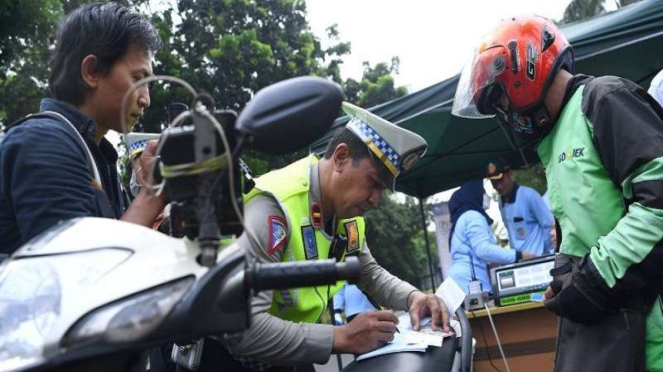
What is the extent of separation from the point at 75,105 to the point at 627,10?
5.18 metres

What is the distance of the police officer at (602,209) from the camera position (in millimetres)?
2203

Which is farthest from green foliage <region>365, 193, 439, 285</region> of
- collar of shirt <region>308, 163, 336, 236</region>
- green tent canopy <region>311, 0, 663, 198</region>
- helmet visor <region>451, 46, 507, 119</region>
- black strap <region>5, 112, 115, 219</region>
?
black strap <region>5, 112, 115, 219</region>

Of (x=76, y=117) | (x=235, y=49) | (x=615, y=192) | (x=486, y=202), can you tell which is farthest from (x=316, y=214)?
(x=235, y=49)

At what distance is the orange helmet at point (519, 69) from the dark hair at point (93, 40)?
4.81ft

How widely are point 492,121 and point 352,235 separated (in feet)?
17.0

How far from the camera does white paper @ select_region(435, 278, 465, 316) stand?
2.49 m

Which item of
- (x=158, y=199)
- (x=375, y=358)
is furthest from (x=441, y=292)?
(x=158, y=199)

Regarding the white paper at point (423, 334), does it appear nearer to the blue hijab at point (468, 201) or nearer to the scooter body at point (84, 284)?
the scooter body at point (84, 284)

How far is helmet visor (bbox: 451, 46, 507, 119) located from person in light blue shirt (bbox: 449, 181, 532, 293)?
11.3ft

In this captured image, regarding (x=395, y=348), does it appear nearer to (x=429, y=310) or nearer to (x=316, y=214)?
(x=429, y=310)

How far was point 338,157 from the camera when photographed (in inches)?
102

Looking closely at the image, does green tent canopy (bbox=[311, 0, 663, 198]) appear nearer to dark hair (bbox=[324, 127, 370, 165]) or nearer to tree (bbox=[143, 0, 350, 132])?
dark hair (bbox=[324, 127, 370, 165])

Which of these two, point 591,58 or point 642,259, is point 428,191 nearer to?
point 591,58

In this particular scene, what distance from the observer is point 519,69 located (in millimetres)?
2703
